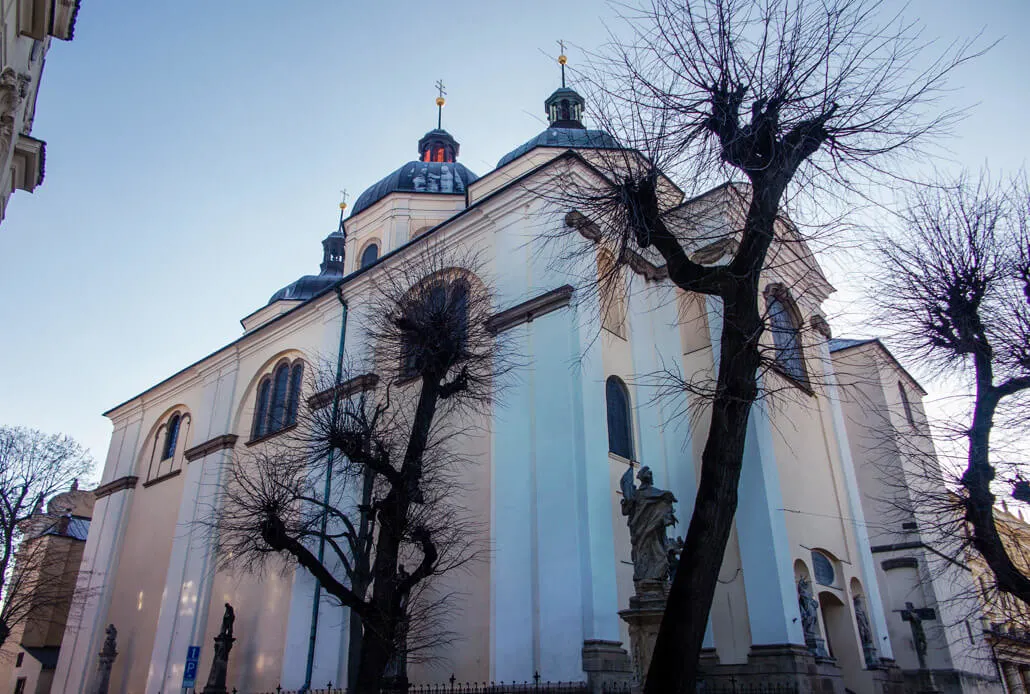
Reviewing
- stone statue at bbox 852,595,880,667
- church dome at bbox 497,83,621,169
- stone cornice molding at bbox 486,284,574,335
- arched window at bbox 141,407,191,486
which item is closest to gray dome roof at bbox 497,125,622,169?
church dome at bbox 497,83,621,169

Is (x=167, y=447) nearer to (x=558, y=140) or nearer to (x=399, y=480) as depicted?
(x=558, y=140)

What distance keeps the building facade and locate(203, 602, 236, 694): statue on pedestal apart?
9.57 metres

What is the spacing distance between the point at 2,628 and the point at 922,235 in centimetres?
2318

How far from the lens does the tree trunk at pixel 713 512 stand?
237 inches

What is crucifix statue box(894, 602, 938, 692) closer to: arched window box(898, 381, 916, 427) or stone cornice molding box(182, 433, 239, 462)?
arched window box(898, 381, 916, 427)

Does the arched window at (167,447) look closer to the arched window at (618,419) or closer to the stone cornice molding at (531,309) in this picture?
the stone cornice molding at (531,309)

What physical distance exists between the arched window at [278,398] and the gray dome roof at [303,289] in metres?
5.92

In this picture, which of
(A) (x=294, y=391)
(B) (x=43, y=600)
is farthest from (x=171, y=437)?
(A) (x=294, y=391)

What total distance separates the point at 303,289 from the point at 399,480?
17.1 metres

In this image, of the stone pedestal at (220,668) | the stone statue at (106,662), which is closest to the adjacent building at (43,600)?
the stone statue at (106,662)

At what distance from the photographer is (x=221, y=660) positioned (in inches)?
624

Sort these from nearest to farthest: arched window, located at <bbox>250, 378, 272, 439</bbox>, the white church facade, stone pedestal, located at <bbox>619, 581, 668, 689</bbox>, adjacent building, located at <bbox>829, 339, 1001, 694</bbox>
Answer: stone pedestal, located at <bbox>619, 581, 668, 689</bbox>
the white church facade
adjacent building, located at <bbox>829, 339, 1001, 694</bbox>
arched window, located at <bbox>250, 378, 272, 439</bbox>

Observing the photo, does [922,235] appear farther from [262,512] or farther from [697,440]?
[262,512]

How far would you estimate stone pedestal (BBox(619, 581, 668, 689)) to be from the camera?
9547 millimetres
